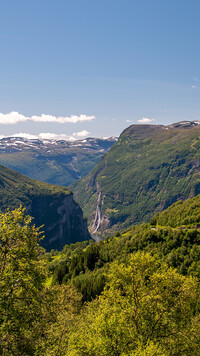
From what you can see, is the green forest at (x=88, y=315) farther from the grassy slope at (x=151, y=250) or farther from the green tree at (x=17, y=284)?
the grassy slope at (x=151, y=250)

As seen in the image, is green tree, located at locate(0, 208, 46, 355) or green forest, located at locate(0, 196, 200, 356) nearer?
green tree, located at locate(0, 208, 46, 355)

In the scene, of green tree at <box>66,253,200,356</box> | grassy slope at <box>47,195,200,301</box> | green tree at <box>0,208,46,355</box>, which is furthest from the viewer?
grassy slope at <box>47,195,200,301</box>

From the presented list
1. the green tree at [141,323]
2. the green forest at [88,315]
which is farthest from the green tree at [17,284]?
the green tree at [141,323]

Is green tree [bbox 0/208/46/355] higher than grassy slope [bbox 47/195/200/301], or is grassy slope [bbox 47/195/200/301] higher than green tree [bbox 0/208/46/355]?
green tree [bbox 0/208/46/355]

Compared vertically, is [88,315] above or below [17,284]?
below

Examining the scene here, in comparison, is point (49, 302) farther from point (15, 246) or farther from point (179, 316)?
point (179, 316)

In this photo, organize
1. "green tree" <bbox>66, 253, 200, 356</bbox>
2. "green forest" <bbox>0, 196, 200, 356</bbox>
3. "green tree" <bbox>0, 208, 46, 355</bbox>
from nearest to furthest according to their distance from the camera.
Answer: "green tree" <bbox>0, 208, 46, 355</bbox> < "green forest" <bbox>0, 196, 200, 356</bbox> < "green tree" <bbox>66, 253, 200, 356</bbox>

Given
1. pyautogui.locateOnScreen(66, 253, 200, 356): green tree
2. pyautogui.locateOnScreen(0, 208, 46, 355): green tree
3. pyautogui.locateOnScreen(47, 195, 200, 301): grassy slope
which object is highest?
pyautogui.locateOnScreen(0, 208, 46, 355): green tree

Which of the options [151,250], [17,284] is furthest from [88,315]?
[151,250]

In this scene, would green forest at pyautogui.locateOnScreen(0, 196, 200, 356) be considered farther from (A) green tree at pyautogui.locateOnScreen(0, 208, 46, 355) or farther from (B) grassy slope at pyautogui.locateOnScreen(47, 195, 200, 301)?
(B) grassy slope at pyautogui.locateOnScreen(47, 195, 200, 301)

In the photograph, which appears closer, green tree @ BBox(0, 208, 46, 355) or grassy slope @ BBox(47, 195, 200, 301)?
green tree @ BBox(0, 208, 46, 355)

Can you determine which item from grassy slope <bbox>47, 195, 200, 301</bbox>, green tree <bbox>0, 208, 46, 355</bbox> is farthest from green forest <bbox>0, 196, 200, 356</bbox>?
grassy slope <bbox>47, 195, 200, 301</bbox>

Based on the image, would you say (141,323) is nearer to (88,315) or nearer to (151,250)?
(88,315)
